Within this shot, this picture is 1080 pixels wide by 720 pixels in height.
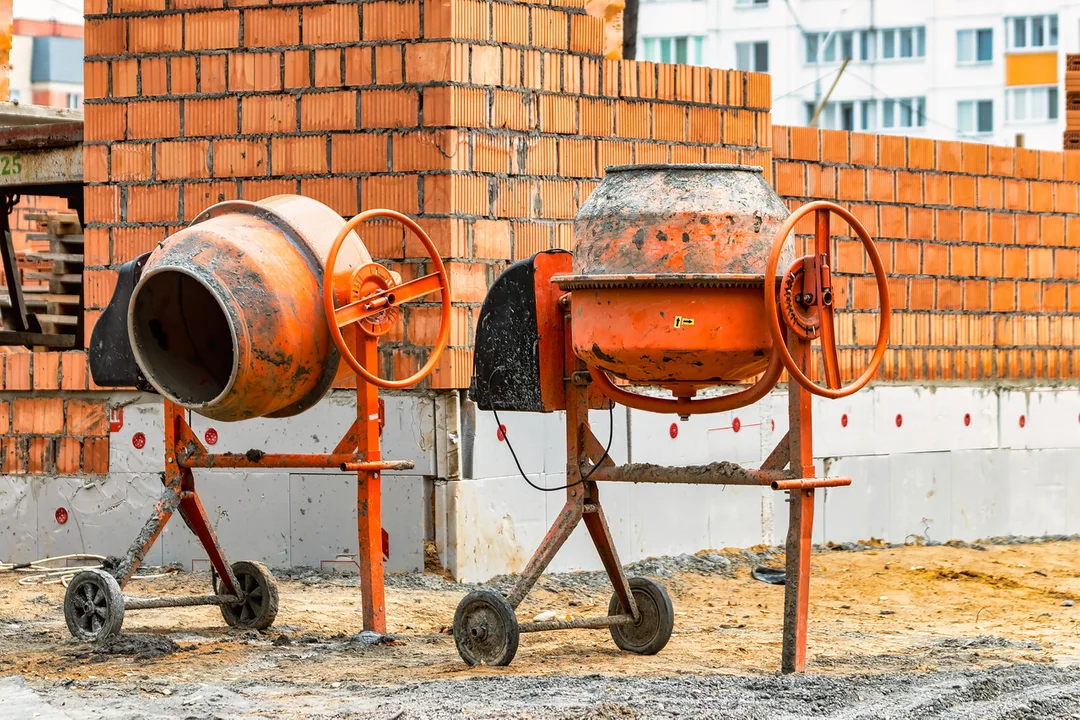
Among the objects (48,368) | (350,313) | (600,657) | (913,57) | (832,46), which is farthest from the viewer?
(832,46)

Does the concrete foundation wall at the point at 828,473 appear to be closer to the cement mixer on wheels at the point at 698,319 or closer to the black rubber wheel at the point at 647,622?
the black rubber wheel at the point at 647,622

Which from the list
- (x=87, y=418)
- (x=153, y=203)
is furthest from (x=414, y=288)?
(x=87, y=418)

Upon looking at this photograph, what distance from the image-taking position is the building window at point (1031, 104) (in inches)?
1719

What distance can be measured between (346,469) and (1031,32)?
137 feet

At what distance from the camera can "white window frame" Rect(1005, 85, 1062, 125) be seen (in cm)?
4357

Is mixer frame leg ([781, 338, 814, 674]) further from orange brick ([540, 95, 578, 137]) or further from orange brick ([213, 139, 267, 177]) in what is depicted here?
orange brick ([213, 139, 267, 177])

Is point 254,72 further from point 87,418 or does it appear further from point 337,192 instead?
point 87,418

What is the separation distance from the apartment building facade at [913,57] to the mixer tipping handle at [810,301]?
39287 mm

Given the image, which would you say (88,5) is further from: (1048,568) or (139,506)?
(1048,568)

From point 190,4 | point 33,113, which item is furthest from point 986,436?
point 33,113

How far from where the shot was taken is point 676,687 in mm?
4988

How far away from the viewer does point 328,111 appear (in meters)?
7.65

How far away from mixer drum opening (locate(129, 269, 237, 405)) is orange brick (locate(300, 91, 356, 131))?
55.6 inches

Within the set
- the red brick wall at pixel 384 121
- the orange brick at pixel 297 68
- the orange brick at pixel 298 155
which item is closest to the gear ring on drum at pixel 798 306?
the red brick wall at pixel 384 121
